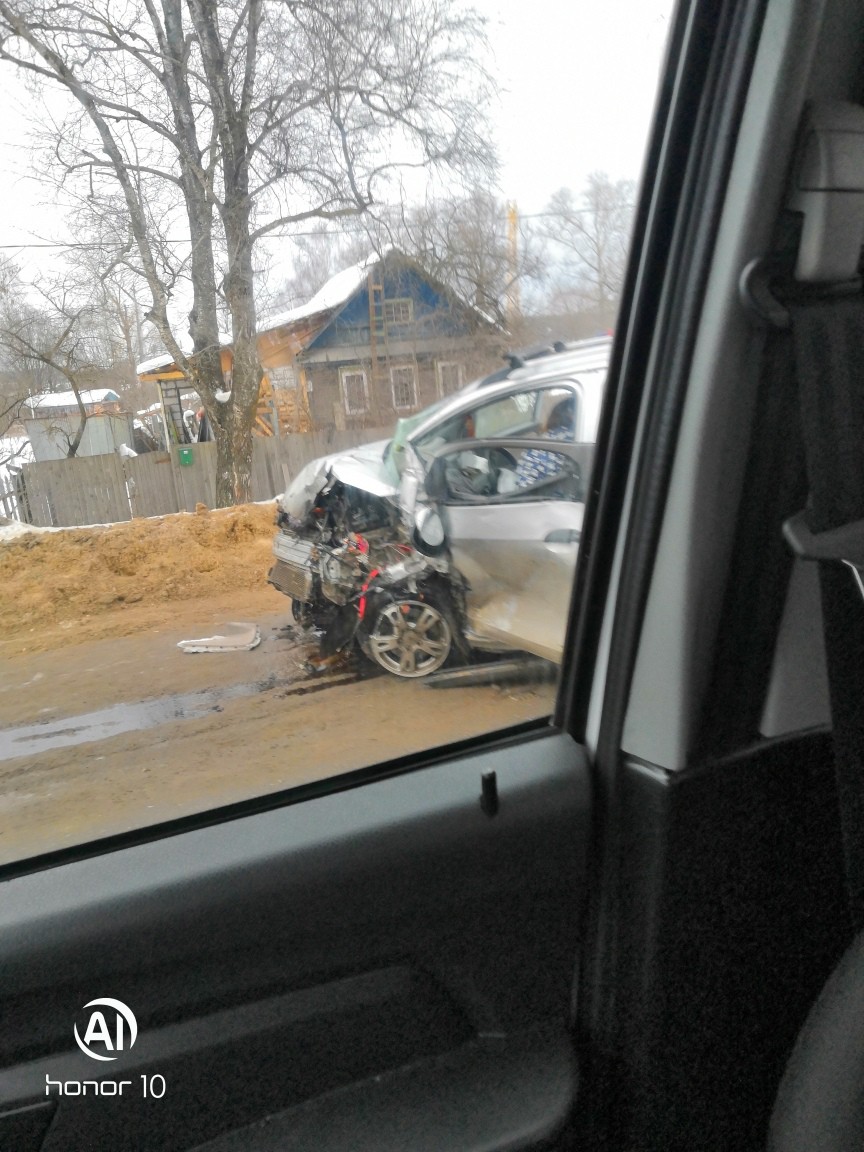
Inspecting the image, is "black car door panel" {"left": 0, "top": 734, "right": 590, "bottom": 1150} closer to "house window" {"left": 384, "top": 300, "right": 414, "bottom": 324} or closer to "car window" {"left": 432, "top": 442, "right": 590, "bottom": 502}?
"car window" {"left": 432, "top": 442, "right": 590, "bottom": 502}

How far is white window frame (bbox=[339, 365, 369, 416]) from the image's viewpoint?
1840 millimetres

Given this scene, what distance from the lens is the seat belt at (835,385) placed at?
1389 millimetres

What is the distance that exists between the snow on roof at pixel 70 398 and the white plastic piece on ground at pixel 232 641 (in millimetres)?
504

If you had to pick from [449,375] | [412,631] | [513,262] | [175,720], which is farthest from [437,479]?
[175,720]

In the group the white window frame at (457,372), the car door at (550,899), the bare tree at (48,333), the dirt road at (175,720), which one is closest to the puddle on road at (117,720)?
the dirt road at (175,720)

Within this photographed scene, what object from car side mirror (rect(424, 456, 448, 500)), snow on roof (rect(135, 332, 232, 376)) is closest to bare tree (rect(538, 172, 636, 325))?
car side mirror (rect(424, 456, 448, 500))

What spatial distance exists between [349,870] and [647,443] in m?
0.96

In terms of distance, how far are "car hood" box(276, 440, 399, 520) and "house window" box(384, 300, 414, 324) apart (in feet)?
0.80

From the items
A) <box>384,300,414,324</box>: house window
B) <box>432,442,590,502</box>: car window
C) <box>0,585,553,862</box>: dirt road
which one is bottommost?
<box>0,585,553,862</box>: dirt road

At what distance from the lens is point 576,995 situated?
190 centimetres

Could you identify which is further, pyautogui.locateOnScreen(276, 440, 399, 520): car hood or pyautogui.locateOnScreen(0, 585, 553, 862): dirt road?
pyautogui.locateOnScreen(276, 440, 399, 520): car hood

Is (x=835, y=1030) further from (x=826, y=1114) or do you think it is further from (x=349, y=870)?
(x=349, y=870)

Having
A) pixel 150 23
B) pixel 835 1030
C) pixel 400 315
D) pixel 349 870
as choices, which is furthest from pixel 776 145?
pixel 835 1030

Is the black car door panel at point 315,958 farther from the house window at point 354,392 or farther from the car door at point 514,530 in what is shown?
the house window at point 354,392
